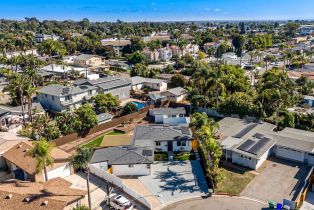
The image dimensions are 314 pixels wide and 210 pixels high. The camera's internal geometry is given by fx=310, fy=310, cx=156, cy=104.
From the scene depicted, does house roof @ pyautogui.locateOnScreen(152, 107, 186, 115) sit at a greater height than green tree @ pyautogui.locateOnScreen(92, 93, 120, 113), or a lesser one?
lesser

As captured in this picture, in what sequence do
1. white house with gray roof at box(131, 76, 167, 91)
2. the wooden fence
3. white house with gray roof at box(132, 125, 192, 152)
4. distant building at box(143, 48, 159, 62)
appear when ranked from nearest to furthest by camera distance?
white house with gray roof at box(132, 125, 192, 152)
the wooden fence
white house with gray roof at box(131, 76, 167, 91)
distant building at box(143, 48, 159, 62)

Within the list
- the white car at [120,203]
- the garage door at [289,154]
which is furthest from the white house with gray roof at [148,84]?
the white car at [120,203]

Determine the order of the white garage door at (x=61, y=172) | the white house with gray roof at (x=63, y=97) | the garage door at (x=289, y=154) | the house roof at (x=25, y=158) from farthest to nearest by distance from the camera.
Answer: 1. the white house with gray roof at (x=63, y=97)
2. the garage door at (x=289, y=154)
3. the white garage door at (x=61, y=172)
4. the house roof at (x=25, y=158)

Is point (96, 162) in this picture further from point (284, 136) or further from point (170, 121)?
point (284, 136)

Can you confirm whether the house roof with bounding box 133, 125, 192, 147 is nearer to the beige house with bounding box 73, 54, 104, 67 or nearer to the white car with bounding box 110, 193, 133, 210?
the white car with bounding box 110, 193, 133, 210

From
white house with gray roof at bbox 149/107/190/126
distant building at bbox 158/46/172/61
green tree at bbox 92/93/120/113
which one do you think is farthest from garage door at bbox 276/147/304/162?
distant building at bbox 158/46/172/61

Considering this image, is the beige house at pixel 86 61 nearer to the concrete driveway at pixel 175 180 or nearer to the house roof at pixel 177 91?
the house roof at pixel 177 91
